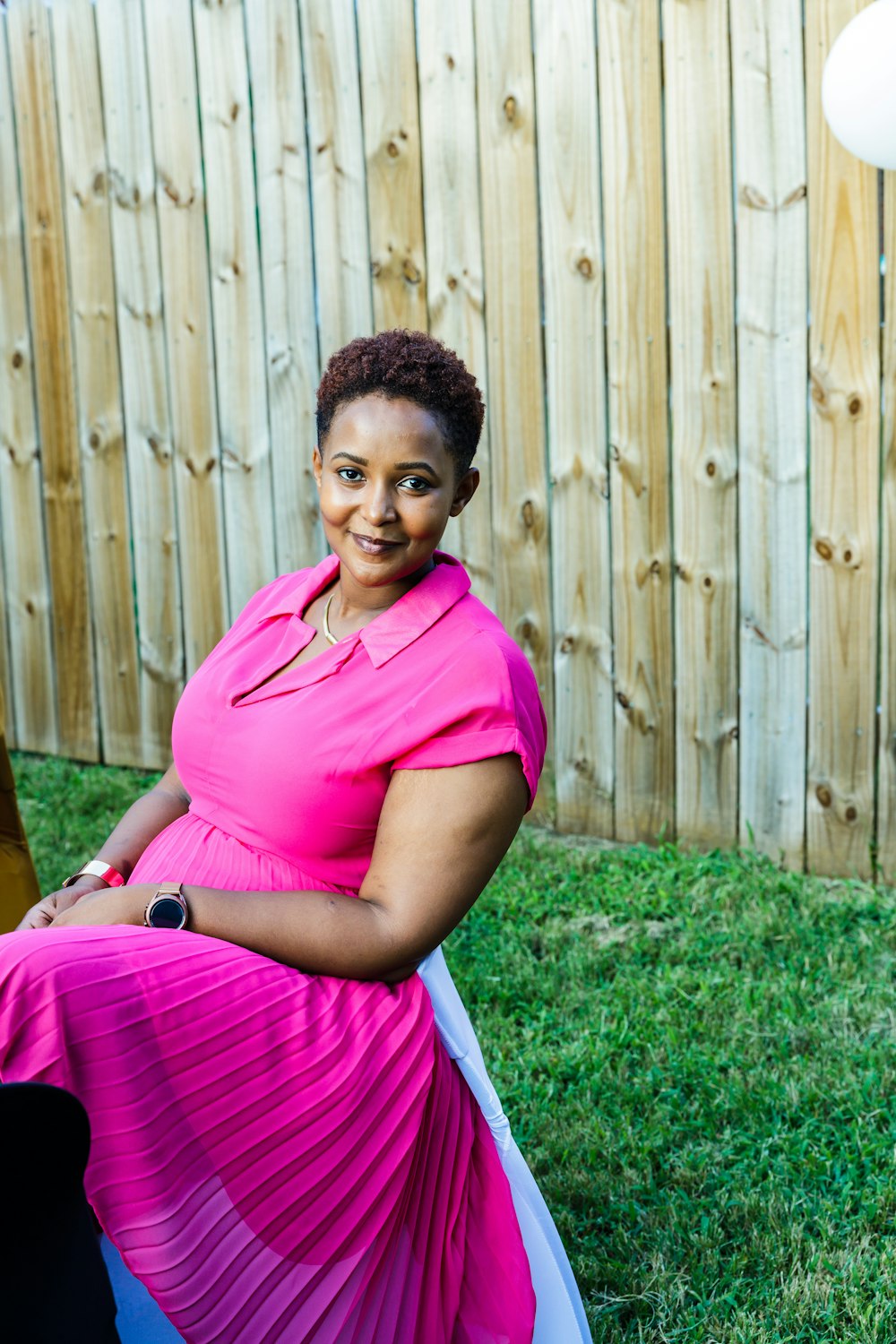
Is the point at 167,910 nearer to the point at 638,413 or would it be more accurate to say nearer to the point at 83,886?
the point at 83,886

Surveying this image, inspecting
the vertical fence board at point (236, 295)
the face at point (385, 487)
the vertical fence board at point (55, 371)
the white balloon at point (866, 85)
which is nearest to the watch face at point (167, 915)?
the face at point (385, 487)

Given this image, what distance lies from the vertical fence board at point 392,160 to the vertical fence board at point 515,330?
238 millimetres

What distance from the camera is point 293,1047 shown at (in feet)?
5.38

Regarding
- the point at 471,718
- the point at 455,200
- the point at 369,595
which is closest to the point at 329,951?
the point at 471,718

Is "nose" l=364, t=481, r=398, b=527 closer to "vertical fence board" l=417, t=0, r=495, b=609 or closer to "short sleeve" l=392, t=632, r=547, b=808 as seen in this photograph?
"short sleeve" l=392, t=632, r=547, b=808

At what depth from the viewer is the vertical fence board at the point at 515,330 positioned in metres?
3.84

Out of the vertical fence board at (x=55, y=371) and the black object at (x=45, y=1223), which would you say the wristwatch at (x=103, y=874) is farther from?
the vertical fence board at (x=55, y=371)

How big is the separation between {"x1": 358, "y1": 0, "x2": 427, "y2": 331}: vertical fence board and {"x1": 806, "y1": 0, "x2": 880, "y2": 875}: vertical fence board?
1.21 meters

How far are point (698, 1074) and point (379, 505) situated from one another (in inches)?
63.0

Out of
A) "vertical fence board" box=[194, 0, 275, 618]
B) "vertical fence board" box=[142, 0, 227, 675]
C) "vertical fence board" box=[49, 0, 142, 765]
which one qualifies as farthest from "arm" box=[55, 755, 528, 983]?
"vertical fence board" box=[49, 0, 142, 765]

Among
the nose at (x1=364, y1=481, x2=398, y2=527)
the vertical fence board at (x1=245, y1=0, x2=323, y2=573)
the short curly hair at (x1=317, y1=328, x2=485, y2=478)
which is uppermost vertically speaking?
the vertical fence board at (x1=245, y1=0, x2=323, y2=573)

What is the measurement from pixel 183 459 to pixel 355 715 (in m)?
3.05

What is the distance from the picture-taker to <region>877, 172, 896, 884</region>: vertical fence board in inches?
134

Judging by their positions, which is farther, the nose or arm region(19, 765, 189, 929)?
arm region(19, 765, 189, 929)
